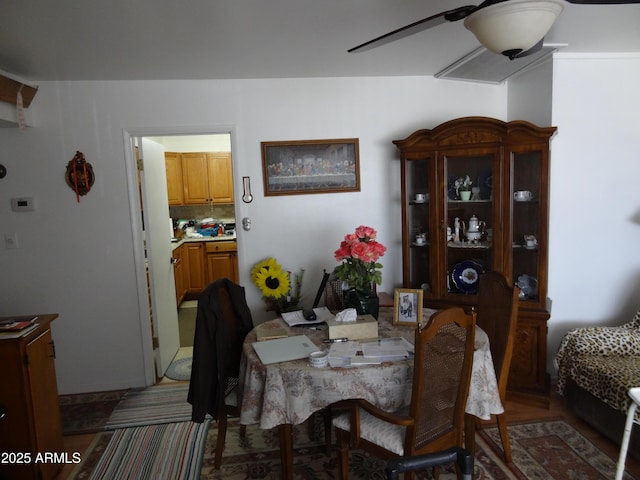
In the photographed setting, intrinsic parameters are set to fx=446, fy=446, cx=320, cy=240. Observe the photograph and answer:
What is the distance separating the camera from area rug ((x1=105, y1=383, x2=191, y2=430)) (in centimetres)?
300

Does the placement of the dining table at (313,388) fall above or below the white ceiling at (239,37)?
below

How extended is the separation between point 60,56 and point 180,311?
3555mm

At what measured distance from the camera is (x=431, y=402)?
179 centimetres

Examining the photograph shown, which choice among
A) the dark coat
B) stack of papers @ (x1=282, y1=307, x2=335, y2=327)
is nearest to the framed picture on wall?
stack of papers @ (x1=282, y1=307, x2=335, y2=327)

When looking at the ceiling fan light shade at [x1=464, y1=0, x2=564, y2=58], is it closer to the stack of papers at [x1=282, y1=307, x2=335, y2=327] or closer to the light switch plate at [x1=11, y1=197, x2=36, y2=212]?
the stack of papers at [x1=282, y1=307, x2=335, y2=327]

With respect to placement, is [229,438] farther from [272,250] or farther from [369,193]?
[369,193]

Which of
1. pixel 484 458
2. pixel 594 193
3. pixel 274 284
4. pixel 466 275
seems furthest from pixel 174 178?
pixel 484 458

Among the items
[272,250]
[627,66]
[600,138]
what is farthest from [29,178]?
[627,66]

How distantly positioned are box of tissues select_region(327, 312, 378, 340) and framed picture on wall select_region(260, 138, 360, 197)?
4.95ft

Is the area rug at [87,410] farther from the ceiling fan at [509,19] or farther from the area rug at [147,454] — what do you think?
the ceiling fan at [509,19]

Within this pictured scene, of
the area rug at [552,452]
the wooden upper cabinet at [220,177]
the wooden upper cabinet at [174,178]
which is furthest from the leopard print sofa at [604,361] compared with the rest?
Result: the wooden upper cabinet at [174,178]

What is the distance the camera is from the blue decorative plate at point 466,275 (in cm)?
327

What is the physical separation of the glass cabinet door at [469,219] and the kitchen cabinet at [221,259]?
129 inches

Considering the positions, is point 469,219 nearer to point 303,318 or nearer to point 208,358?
point 303,318
